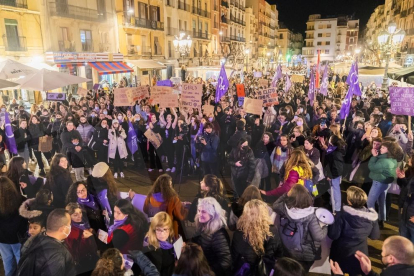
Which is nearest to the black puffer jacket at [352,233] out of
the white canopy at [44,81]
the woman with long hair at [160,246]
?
the woman with long hair at [160,246]

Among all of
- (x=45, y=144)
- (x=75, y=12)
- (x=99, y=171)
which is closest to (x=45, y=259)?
(x=99, y=171)

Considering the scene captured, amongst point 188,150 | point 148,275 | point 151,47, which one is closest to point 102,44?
point 151,47

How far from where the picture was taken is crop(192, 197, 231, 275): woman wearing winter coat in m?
3.20

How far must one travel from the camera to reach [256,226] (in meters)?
3.19

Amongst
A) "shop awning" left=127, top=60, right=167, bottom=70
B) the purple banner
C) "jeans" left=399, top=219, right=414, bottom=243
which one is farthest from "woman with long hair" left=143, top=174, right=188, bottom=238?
"shop awning" left=127, top=60, right=167, bottom=70

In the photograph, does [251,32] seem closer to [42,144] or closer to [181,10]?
[181,10]

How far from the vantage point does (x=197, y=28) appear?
38.8 meters

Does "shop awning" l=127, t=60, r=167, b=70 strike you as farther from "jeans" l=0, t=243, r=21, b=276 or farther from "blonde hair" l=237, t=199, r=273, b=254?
"blonde hair" l=237, t=199, r=273, b=254

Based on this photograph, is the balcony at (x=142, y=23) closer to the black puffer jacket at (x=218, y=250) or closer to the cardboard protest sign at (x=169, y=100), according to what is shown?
the cardboard protest sign at (x=169, y=100)

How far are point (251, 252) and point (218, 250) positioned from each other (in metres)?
0.33

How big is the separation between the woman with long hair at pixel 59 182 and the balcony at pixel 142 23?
23.5 m

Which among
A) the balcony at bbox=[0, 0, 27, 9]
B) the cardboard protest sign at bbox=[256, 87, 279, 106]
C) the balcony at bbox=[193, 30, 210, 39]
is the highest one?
the balcony at bbox=[193, 30, 210, 39]

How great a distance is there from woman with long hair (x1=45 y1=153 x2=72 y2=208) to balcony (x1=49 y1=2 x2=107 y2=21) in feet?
62.4

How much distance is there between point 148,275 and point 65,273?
77 centimetres
